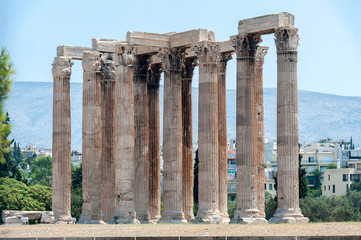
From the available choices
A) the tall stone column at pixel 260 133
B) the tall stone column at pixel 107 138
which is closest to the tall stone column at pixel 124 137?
the tall stone column at pixel 107 138

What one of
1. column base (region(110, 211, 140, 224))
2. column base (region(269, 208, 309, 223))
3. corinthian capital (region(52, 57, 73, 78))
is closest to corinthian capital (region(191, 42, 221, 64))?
corinthian capital (region(52, 57, 73, 78))

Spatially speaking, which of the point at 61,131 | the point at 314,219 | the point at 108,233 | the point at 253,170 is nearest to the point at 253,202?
the point at 253,170

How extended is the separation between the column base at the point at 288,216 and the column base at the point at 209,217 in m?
7.43

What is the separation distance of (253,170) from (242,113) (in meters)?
4.93

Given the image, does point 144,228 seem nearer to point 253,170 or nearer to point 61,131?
point 253,170

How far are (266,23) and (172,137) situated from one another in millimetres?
14493

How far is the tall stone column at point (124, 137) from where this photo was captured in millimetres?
94500

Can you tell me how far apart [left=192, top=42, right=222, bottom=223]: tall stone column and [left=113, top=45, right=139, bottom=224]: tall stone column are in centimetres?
604

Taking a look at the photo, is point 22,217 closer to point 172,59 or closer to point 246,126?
point 172,59

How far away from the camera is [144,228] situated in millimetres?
82125

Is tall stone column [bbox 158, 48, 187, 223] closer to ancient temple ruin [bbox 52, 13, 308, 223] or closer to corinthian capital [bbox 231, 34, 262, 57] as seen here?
ancient temple ruin [bbox 52, 13, 308, 223]

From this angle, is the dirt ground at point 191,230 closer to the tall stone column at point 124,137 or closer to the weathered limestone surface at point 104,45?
the tall stone column at point 124,137

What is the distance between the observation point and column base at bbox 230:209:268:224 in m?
87.6

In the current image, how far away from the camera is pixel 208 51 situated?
94000 millimetres
